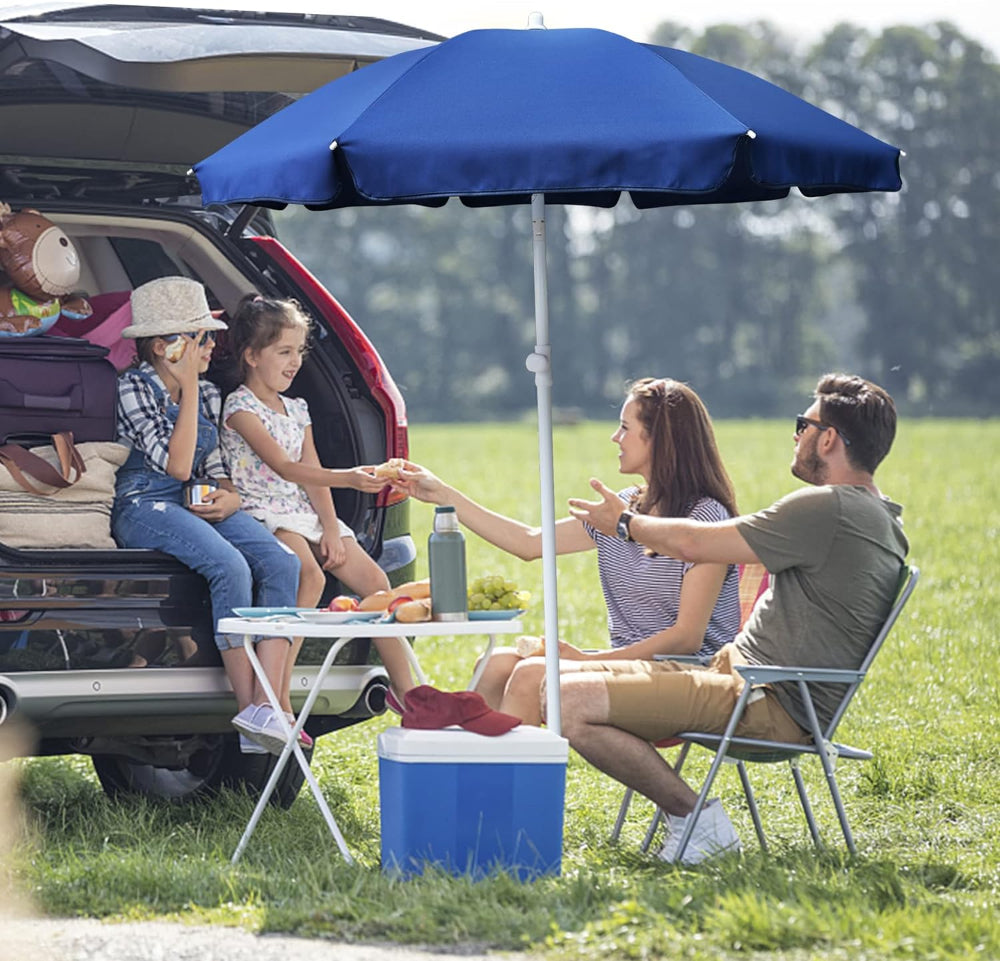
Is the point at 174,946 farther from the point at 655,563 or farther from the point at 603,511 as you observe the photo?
the point at 655,563

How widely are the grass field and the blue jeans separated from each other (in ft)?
2.15

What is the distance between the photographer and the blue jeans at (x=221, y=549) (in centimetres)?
497

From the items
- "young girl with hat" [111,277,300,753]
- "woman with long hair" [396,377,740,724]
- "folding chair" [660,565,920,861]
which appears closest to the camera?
"folding chair" [660,565,920,861]

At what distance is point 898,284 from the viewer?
203 ft

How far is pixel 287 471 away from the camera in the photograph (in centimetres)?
532

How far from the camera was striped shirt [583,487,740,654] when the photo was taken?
5.34 meters

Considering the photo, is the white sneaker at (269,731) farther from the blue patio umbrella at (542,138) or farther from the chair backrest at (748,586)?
the chair backrest at (748,586)

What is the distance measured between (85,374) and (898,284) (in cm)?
5865

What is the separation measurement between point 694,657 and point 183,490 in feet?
4.87

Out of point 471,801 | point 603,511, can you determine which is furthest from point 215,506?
point 471,801

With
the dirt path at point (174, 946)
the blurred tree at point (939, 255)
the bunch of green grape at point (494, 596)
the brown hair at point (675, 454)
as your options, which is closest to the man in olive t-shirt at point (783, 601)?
the bunch of green grape at point (494, 596)

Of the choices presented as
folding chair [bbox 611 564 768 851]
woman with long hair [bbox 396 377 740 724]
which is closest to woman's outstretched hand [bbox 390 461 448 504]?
woman with long hair [bbox 396 377 740 724]

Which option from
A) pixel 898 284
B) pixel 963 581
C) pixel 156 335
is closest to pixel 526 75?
pixel 156 335

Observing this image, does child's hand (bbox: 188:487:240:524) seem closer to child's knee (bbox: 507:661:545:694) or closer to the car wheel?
the car wheel
